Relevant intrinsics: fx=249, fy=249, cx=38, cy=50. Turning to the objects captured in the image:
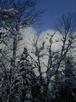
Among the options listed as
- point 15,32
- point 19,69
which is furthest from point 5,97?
point 15,32

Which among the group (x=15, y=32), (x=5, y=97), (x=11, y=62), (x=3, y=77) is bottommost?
(x=5, y=97)

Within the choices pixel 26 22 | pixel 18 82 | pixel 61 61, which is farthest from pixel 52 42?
pixel 26 22

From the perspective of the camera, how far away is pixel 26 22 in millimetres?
11742

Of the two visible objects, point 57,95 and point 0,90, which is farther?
point 57,95

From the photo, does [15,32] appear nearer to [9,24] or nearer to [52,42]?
[9,24]

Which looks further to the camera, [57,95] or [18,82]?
[57,95]

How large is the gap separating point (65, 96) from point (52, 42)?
8.53m

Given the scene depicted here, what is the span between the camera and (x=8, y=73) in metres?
22.0

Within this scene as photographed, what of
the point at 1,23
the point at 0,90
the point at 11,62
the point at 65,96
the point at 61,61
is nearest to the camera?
the point at 1,23

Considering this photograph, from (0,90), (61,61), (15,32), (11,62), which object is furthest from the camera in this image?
(61,61)

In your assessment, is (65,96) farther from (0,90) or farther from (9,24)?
(9,24)

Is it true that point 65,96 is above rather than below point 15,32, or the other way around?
below

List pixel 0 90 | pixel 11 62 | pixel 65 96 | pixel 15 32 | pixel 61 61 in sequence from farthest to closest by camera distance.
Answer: pixel 65 96 < pixel 61 61 < pixel 0 90 < pixel 11 62 < pixel 15 32

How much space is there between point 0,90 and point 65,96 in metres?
13.6
